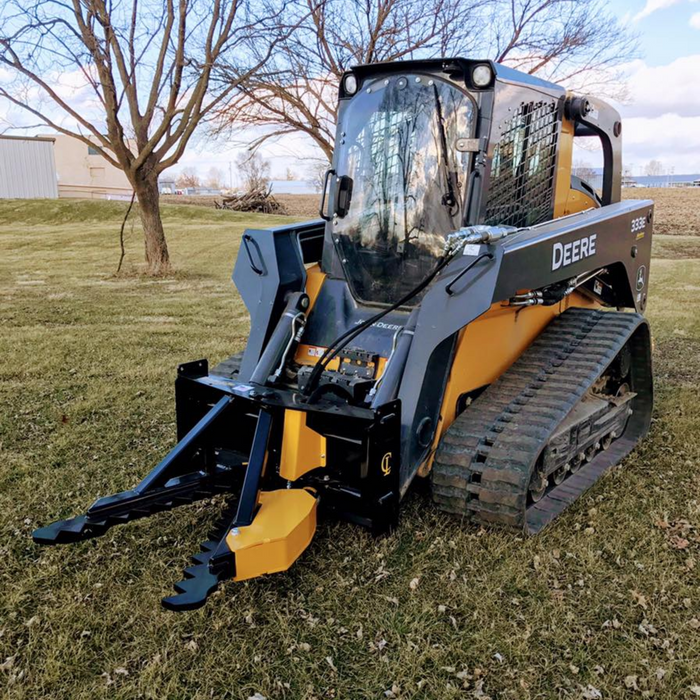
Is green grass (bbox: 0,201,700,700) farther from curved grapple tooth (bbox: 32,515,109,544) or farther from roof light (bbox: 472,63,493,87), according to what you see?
roof light (bbox: 472,63,493,87)

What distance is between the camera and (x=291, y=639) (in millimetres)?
2789

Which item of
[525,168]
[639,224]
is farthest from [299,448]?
[639,224]

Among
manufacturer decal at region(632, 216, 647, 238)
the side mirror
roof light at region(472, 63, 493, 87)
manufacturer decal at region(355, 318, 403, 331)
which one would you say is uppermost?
roof light at region(472, 63, 493, 87)

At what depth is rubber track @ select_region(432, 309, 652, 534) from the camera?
3334 mm

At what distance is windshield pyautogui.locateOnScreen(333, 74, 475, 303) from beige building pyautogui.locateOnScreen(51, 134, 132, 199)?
43.3 m

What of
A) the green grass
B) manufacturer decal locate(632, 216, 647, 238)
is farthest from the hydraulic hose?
manufacturer decal locate(632, 216, 647, 238)

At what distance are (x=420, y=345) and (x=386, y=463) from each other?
62 centimetres

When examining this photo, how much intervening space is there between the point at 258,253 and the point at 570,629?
2.72 meters

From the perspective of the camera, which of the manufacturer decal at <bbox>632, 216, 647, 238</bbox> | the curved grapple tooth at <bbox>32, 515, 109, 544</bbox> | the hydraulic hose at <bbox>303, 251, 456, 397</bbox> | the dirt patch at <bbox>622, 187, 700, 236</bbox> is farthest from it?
the dirt patch at <bbox>622, 187, 700, 236</bbox>

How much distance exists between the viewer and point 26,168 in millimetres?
36969

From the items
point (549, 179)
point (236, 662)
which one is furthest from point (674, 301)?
point (236, 662)

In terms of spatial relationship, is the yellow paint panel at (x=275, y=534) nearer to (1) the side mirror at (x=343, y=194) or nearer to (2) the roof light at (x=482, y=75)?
(1) the side mirror at (x=343, y=194)

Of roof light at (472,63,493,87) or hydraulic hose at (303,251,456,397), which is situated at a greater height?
roof light at (472,63,493,87)

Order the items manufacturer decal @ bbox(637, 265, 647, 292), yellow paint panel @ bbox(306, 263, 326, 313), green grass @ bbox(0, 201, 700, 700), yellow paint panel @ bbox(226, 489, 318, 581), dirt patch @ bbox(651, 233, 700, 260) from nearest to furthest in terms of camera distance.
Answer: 1. green grass @ bbox(0, 201, 700, 700)
2. yellow paint panel @ bbox(226, 489, 318, 581)
3. yellow paint panel @ bbox(306, 263, 326, 313)
4. manufacturer decal @ bbox(637, 265, 647, 292)
5. dirt patch @ bbox(651, 233, 700, 260)
